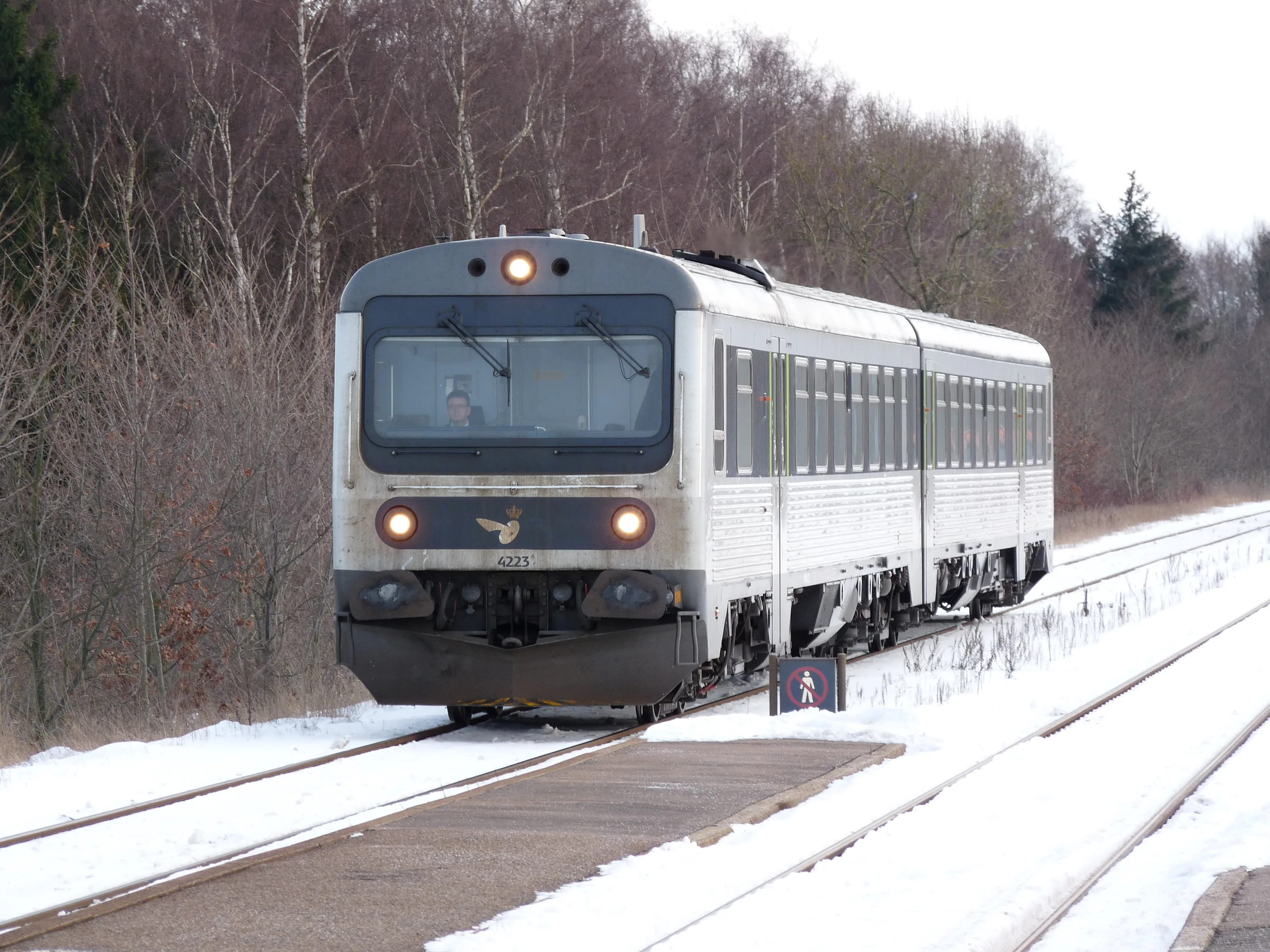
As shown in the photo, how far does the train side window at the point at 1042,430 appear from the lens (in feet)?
73.9

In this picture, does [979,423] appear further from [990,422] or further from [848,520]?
[848,520]

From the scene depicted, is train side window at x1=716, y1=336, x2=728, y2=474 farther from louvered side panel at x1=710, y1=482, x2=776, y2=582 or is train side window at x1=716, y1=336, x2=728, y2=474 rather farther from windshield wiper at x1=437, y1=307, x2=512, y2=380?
windshield wiper at x1=437, y1=307, x2=512, y2=380

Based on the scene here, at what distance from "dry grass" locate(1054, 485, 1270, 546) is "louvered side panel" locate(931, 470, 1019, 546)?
15.7 m

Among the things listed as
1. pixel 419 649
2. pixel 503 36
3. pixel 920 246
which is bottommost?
pixel 419 649

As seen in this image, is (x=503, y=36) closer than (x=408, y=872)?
No

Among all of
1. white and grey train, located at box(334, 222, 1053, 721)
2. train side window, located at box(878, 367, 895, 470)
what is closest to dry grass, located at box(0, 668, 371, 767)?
white and grey train, located at box(334, 222, 1053, 721)

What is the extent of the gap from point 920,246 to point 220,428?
839 inches

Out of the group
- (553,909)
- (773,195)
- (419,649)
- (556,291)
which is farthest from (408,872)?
(773,195)

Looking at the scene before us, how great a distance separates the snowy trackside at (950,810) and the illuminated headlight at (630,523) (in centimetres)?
123

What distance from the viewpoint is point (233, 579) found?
1870cm

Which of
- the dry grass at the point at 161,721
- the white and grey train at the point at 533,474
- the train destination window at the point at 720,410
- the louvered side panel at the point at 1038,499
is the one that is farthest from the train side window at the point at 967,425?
the train destination window at the point at 720,410

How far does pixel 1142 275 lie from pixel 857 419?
2168 inches

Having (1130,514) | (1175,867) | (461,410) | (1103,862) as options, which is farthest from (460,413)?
(1130,514)

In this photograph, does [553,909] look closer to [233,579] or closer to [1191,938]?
[1191,938]
